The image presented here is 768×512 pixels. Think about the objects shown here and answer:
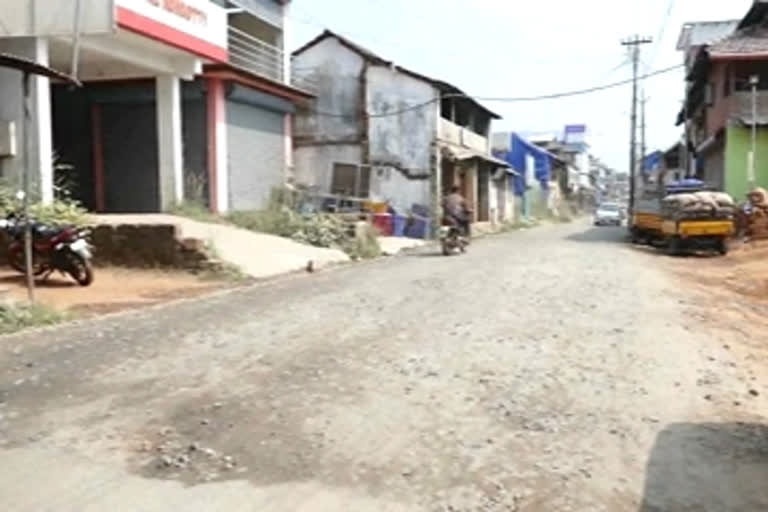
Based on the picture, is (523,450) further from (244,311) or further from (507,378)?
(244,311)

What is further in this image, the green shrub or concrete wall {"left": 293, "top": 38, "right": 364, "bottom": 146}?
concrete wall {"left": 293, "top": 38, "right": 364, "bottom": 146}

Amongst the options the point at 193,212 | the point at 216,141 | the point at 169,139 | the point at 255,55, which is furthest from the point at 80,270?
the point at 255,55

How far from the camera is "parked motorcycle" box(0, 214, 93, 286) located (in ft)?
37.8

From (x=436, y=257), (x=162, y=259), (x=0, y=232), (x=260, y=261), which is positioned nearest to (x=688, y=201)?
(x=436, y=257)

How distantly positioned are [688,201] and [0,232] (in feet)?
51.3

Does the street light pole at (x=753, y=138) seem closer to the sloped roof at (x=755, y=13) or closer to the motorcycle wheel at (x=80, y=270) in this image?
the sloped roof at (x=755, y=13)

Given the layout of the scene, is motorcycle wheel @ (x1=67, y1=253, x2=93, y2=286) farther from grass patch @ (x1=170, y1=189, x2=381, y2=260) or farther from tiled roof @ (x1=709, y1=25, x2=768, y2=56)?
tiled roof @ (x1=709, y1=25, x2=768, y2=56)

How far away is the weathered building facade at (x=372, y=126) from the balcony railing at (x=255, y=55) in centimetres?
534

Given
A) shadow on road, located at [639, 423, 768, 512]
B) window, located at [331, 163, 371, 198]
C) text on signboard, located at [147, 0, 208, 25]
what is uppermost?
text on signboard, located at [147, 0, 208, 25]

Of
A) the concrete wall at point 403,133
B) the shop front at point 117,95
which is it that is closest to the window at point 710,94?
the concrete wall at point 403,133

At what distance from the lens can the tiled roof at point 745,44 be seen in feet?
88.0

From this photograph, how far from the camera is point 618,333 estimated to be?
830 cm

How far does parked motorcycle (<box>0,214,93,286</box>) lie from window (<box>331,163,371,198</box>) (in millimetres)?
17010

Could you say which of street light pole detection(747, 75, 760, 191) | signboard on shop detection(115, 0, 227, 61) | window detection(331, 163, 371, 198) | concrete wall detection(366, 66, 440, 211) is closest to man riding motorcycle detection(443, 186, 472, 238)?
signboard on shop detection(115, 0, 227, 61)
